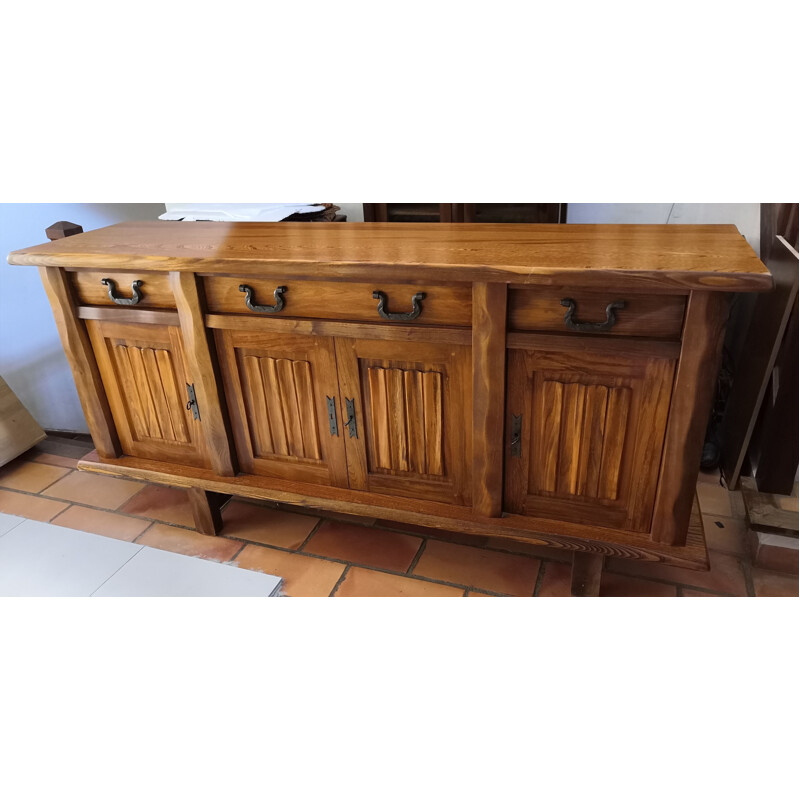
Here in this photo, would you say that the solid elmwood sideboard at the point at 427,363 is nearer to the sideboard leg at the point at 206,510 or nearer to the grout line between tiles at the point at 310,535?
the sideboard leg at the point at 206,510

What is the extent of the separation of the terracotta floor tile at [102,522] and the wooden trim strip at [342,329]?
0.94 metres

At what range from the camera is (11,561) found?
2219 millimetres

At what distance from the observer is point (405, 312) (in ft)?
5.45

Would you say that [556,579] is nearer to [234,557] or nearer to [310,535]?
[310,535]

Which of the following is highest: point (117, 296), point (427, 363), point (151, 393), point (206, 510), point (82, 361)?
point (117, 296)

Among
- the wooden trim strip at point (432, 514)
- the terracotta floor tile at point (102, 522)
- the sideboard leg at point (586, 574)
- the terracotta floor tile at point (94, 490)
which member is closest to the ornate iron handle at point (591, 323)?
the wooden trim strip at point (432, 514)

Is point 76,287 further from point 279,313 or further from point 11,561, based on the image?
point 11,561

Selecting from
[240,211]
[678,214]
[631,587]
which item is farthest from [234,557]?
[678,214]

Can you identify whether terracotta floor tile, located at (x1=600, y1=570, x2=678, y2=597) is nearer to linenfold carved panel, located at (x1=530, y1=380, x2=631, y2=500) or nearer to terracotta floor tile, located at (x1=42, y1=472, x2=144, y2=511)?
linenfold carved panel, located at (x1=530, y1=380, x2=631, y2=500)

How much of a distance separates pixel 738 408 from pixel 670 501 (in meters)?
0.81

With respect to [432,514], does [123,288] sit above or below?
above

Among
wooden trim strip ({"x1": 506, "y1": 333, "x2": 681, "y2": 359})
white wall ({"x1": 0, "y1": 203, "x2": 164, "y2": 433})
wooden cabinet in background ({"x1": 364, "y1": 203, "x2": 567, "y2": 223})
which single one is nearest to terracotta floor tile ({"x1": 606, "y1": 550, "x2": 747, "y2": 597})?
wooden trim strip ({"x1": 506, "y1": 333, "x2": 681, "y2": 359})

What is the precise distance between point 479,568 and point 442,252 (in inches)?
40.1

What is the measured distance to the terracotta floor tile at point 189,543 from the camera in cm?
221
